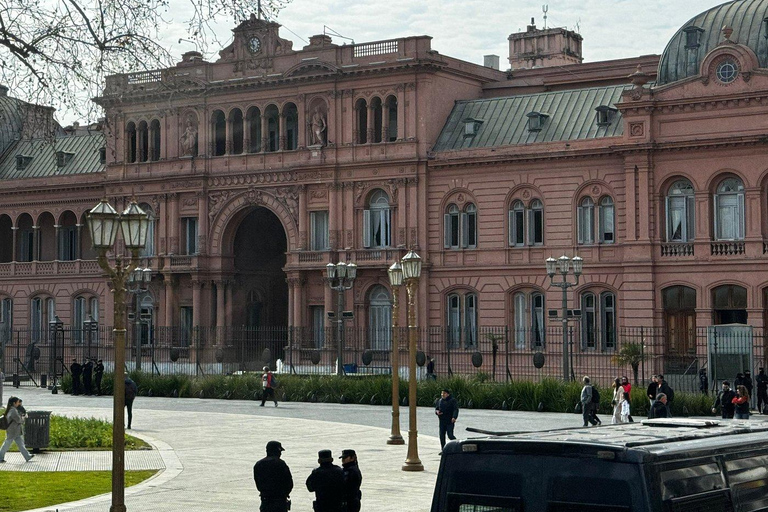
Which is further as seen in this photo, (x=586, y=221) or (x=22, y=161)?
(x=22, y=161)

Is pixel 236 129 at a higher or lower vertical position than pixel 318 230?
higher

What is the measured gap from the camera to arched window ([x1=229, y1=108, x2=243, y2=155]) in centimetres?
6506

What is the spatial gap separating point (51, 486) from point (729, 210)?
36.0 metres

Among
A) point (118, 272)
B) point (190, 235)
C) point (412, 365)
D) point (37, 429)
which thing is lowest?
point (37, 429)

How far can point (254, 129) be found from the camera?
64875mm

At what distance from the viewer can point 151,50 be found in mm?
21750

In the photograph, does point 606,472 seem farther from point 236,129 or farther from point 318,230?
point 236,129

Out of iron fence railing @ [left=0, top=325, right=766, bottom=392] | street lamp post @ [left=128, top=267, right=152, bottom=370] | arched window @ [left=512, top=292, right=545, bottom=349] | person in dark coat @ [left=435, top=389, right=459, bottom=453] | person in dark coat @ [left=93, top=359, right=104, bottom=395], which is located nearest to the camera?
person in dark coat @ [left=435, top=389, right=459, bottom=453]

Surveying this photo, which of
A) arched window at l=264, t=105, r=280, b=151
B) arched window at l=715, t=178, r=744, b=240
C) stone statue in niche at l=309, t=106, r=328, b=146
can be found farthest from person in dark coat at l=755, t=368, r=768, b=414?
arched window at l=264, t=105, r=280, b=151

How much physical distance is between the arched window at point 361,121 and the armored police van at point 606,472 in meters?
49.5

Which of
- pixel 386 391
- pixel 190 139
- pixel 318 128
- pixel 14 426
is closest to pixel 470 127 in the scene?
pixel 318 128

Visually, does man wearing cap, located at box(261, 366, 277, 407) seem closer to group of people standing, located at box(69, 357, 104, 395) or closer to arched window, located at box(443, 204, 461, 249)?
group of people standing, located at box(69, 357, 104, 395)

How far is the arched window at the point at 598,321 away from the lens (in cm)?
5459

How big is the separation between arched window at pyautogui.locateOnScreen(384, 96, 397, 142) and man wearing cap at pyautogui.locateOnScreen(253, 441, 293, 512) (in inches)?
1753
